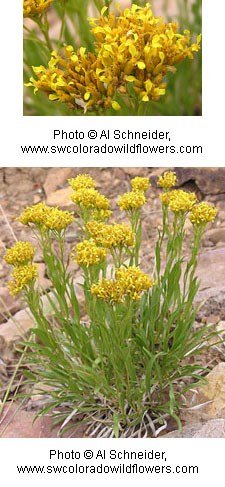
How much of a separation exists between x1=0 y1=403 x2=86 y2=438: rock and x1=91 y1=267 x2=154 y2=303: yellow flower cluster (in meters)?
0.71

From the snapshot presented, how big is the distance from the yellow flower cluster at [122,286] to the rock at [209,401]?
2.24 ft

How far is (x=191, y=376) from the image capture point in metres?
2.29

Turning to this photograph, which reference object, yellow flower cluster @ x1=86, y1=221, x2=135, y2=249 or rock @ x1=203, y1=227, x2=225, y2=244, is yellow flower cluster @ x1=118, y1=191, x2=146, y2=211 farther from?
rock @ x1=203, y1=227, x2=225, y2=244

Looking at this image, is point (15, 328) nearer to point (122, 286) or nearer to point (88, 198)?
point (88, 198)

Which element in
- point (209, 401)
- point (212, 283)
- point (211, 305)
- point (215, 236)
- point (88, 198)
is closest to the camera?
point (88, 198)

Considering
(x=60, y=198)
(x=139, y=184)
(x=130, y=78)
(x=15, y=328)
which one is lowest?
(x=15, y=328)

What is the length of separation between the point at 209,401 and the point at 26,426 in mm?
570

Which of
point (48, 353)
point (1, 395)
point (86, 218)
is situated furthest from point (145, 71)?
point (1, 395)

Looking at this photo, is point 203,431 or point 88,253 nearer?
point 88,253

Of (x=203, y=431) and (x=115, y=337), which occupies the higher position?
(x=115, y=337)

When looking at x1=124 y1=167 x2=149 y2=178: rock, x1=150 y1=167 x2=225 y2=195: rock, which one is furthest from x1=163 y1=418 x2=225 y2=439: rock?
x1=124 y1=167 x2=149 y2=178: rock

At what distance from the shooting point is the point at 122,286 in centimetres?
164

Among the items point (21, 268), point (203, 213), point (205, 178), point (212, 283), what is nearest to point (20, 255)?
point (21, 268)

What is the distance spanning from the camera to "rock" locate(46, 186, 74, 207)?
3184mm
